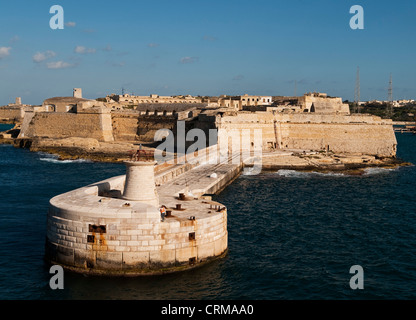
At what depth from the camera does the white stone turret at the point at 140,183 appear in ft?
45.8

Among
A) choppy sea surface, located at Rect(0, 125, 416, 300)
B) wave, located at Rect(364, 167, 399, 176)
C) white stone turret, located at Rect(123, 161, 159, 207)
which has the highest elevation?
white stone turret, located at Rect(123, 161, 159, 207)

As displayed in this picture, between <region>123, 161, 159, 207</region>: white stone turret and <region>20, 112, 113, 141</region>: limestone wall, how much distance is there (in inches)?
1450

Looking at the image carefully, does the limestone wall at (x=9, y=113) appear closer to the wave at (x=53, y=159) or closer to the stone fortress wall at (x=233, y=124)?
the stone fortress wall at (x=233, y=124)

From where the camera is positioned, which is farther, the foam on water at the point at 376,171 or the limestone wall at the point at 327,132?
the limestone wall at the point at 327,132

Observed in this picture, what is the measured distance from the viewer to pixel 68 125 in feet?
169

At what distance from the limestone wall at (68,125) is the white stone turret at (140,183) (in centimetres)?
3683

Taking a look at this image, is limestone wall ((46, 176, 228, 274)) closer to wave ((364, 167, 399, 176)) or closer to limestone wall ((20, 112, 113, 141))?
wave ((364, 167, 399, 176))

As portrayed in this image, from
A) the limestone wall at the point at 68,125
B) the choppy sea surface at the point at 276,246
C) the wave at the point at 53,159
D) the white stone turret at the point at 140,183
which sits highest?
the limestone wall at the point at 68,125

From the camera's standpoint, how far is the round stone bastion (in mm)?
12141

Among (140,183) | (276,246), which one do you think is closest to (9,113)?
(140,183)

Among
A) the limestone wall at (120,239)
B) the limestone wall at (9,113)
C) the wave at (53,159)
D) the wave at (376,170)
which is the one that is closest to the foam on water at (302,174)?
the wave at (376,170)

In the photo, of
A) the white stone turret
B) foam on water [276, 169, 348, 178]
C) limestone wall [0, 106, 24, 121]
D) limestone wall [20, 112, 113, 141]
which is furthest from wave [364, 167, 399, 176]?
limestone wall [0, 106, 24, 121]

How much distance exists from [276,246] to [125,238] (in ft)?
19.7
